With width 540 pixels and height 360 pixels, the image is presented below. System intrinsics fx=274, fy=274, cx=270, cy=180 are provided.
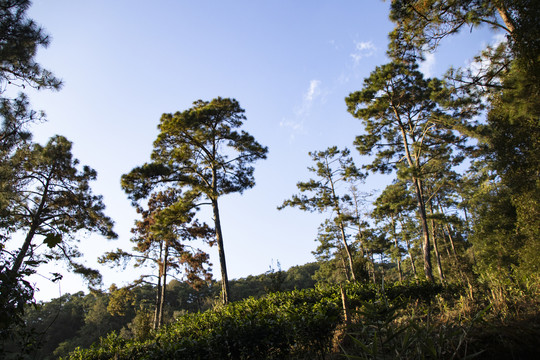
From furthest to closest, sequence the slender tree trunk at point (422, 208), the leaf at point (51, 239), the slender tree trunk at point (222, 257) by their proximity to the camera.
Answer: the slender tree trunk at point (422, 208) → the slender tree trunk at point (222, 257) → the leaf at point (51, 239)

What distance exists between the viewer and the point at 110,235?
49.4ft

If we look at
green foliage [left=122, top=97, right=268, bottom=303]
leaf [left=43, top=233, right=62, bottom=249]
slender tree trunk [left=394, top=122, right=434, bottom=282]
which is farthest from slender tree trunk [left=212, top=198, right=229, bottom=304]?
leaf [left=43, top=233, right=62, bottom=249]

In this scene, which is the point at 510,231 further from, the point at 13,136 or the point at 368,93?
the point at 13,136

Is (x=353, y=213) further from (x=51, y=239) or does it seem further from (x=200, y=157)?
(x=51, y=239)

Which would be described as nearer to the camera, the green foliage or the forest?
the forest

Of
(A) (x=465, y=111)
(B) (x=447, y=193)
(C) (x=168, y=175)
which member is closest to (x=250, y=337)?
(C) (x=168, y=175)

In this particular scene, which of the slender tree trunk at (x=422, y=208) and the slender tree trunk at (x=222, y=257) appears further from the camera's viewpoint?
the slender tree trunk at (x=422, y=208)

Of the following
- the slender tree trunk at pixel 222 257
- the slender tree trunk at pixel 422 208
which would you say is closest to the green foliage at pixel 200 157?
the slender tree trunk at pixel 222 257

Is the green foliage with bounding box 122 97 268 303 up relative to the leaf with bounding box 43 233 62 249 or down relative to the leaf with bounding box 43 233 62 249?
up

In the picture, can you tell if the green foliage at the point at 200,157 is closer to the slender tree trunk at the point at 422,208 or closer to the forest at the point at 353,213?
the forest at the point at 353,213

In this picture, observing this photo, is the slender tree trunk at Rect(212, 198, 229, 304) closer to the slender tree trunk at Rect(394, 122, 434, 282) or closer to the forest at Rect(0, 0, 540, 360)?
the forest at Rect(0, 0, 540, 360)

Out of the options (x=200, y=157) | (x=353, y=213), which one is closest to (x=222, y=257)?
(x=200, y=157)

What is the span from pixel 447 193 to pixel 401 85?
655 inches

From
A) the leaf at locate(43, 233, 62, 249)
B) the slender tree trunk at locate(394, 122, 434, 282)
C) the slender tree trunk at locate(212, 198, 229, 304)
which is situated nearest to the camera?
the leaf at locate(43, 233, 62, 249)
